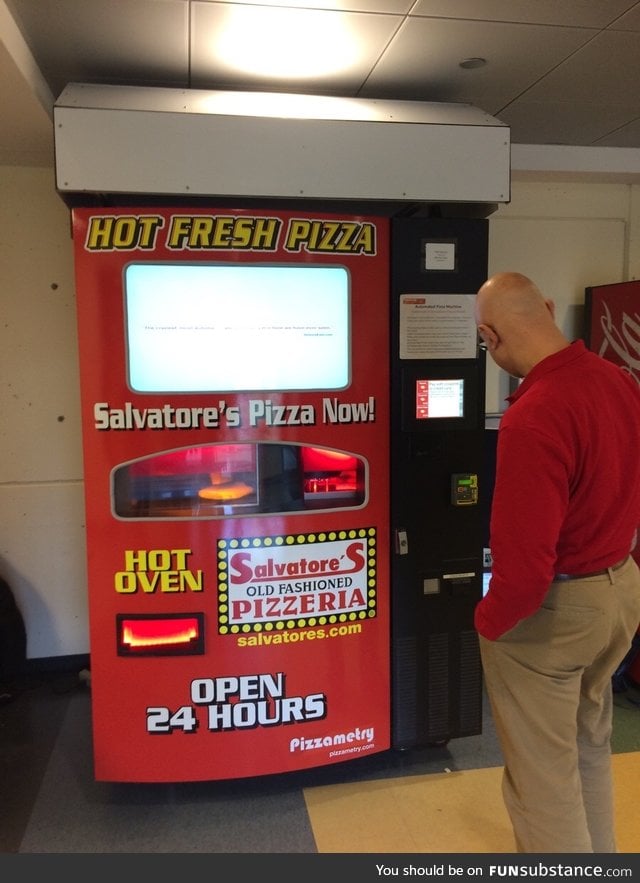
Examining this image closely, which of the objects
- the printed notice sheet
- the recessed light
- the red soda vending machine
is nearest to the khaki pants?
the red soda vending machine

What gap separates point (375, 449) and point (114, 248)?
1.03 metres

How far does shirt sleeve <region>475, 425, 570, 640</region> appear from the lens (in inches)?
55.5

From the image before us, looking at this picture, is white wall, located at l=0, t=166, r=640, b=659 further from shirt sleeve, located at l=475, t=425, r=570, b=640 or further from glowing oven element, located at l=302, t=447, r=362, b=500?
shirt sleeve, located at l=475, t=425, r=570, b=640

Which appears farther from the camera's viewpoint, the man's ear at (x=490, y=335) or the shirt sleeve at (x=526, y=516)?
the man's ear at (x=490, y=335)

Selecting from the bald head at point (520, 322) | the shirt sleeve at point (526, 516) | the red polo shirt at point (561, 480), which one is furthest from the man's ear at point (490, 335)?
the shirt sleeve at point (526, 516)

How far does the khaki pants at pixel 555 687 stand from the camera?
1.52 meters

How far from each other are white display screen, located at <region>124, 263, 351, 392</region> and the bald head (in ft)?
1.96

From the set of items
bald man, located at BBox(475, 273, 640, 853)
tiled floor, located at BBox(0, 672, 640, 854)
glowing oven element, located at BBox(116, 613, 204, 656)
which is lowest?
tiled floor, located at BBox(0, 672, 640, 854)

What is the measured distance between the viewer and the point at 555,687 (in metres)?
1.54

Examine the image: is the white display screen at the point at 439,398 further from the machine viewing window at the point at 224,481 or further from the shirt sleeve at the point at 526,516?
the shirt sleeve at the point at 526,516

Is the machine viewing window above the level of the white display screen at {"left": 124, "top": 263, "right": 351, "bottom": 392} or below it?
below

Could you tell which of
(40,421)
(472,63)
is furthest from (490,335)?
(40,421)

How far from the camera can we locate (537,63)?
2268mm

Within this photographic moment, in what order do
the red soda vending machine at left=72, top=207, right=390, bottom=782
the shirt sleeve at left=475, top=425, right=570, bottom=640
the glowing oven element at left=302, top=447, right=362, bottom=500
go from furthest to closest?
the glowing oven element at left=302, top=447, right=362, bottom=500
the red soda vending machine at left=72, top=207, right=390, bottom=782
the shirt sleeve at left=475, top=425, right=570, bottom=640
